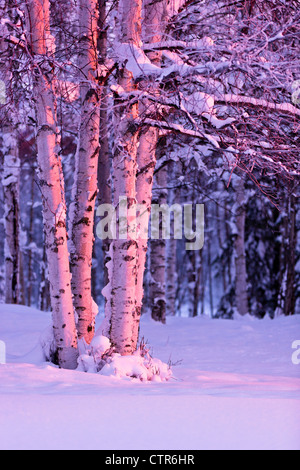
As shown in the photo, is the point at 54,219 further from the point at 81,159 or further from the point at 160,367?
the point at 160,367

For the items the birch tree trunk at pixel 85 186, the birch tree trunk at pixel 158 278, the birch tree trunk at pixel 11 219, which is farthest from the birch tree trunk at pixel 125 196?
the birch tree trunk at pixel 11 219

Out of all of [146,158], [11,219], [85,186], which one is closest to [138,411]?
[85,186]

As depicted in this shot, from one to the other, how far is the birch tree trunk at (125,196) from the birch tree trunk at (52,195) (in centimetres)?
56

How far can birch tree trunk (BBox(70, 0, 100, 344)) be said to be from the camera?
25.2ft

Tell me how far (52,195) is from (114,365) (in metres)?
2.07

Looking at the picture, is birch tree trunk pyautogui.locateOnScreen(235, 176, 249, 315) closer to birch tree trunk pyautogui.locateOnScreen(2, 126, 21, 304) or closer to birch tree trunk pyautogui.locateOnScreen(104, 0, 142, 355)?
birch tree trunk pyautogui.locateOnScreen(2, 126, 21, 304)

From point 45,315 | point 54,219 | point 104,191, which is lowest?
point 45,315

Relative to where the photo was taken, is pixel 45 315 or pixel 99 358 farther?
pixel 45 315

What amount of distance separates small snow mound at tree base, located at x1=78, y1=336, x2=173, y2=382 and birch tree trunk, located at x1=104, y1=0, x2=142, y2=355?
24 centimetres

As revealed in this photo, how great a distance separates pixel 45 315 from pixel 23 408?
27.6ft

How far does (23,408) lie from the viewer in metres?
4.32

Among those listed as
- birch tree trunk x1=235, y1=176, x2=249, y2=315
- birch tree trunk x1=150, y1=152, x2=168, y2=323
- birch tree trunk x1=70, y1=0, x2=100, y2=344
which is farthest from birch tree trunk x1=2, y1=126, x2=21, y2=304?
birch tree trunk x1=70, y1=0, x2=100, y2=344

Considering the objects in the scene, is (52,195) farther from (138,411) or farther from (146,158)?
(138,411)
